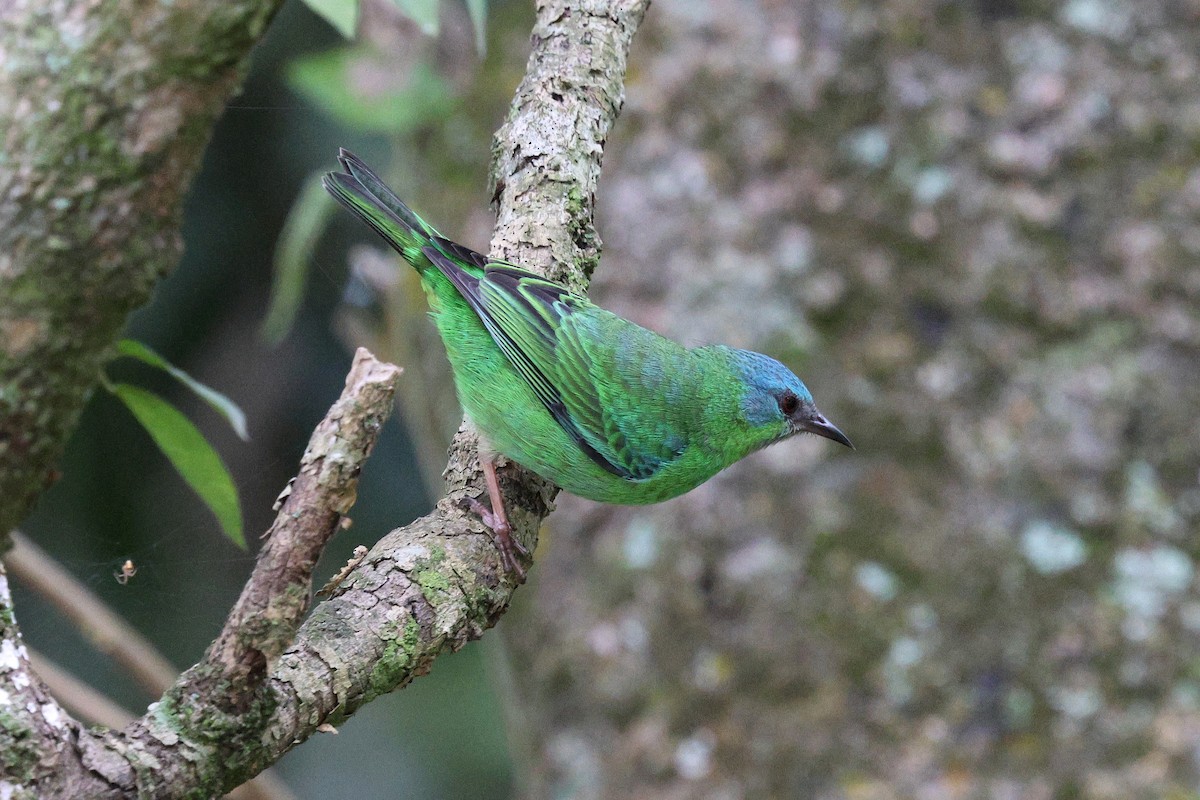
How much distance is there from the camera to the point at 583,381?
342cm

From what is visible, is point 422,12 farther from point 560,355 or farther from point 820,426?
point 820,426

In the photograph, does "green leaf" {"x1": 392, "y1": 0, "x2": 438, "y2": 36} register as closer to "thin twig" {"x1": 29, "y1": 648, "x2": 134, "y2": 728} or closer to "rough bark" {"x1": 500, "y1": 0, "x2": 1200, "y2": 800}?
"rough bark" {"x1": 500, "y1": 0, "x2": 1200, "y2": 800}

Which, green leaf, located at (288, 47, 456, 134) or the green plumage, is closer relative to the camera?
the green plumage

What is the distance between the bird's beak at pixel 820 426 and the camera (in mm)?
3539

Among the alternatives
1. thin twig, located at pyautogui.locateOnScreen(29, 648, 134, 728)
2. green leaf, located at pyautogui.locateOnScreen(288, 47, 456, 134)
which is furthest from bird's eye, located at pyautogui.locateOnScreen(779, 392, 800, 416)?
thin twig, located at pyautogui.locateOnScreen(29, 648, 134, 728)

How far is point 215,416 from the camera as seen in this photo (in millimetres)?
5176

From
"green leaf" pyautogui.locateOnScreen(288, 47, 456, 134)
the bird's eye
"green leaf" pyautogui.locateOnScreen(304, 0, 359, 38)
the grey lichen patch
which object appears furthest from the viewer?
"green leaf" pyautogui.locateOnScreen(288, 47, 456, 134)

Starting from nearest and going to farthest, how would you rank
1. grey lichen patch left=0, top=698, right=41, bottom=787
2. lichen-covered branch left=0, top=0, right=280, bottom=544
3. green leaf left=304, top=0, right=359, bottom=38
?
lichen-covered branch left=0, top=0, right=280, bottom=544, grey lichen patch left=0, top=698, right=41, bottom=787, green leaf left=304, top=0, right=359, bottom=38

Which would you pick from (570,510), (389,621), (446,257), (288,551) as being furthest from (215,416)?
(288,551)

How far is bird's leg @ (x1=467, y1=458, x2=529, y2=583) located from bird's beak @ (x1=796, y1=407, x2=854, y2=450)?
1250mm

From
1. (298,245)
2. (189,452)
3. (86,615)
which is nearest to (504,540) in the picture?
(189,452)

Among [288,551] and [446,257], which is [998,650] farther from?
[288,551]

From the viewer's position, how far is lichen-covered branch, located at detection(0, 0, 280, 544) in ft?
3.55

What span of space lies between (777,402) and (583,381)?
65 cm
